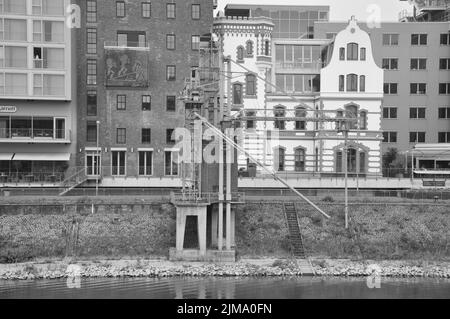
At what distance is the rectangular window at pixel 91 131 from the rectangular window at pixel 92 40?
6.76m

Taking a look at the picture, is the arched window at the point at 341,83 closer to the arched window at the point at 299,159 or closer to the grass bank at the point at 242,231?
the arched window at the point at 299,159

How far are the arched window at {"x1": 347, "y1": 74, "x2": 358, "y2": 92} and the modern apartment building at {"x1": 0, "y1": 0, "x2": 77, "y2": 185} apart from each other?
25.0 m

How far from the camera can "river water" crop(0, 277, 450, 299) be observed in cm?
3606

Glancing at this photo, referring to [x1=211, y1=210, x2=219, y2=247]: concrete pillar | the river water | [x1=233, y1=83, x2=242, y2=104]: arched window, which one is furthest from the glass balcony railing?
the river water

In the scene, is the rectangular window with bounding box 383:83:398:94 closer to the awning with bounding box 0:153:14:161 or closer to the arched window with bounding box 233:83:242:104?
the arched window with bounding box 233:83:242:104

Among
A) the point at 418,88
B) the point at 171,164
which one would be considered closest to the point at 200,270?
the point at 171,164

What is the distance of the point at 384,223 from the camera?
48.0 metres

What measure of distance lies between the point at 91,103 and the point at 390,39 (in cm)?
3225

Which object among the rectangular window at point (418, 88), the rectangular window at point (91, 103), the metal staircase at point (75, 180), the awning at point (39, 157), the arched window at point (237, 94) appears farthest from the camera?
the rectangular window at point (418, 88)

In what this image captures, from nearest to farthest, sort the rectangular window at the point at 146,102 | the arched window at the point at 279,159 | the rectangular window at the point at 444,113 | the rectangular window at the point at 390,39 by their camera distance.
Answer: the arched window at the point at 279,159 < the rectangular window at the point at 146,102 < the rectangular window at the point at 390,39 < the rectangular window at the point at 444,113

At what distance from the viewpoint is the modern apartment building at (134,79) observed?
6938 cm

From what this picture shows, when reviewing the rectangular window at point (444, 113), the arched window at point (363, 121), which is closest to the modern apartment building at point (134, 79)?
the arched window at point (363, 121)

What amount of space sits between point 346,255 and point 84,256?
15643mm
